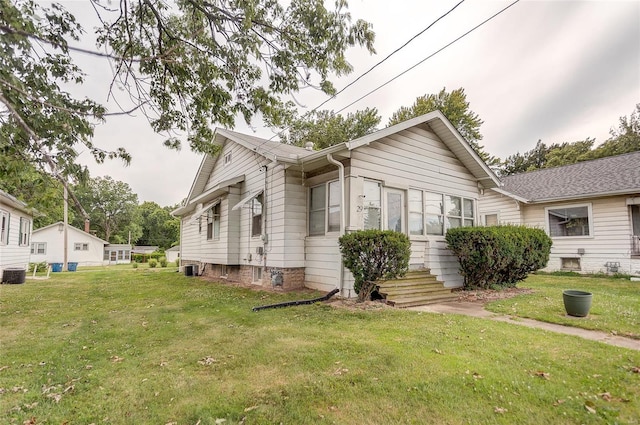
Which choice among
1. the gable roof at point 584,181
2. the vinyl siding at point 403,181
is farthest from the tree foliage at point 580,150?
the vinyl siding at point 403,181

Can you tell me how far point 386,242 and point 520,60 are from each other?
6.32 meters

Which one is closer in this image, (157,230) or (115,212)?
(115,212)

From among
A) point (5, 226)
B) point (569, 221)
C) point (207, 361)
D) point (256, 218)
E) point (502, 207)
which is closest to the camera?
point (207, 361)

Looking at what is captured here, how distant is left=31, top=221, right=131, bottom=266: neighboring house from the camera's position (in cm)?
3288

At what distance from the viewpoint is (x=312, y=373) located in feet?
11.2

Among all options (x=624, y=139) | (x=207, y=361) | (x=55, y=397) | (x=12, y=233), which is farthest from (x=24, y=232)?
(x=624, y=139)

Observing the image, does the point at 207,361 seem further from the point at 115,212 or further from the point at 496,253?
the point at 115,212

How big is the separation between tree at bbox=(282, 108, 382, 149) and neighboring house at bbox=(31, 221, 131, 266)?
23.9 meters

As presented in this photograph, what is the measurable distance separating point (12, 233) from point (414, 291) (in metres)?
18.2

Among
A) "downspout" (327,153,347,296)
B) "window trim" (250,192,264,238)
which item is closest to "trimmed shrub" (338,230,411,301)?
"downspout" (327,153,347,296)

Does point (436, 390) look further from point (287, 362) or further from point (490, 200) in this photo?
point (490, 200)

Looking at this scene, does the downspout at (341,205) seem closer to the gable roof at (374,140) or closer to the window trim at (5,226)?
the gable roof at (374,140)

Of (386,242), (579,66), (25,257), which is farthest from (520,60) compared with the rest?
(25,257)

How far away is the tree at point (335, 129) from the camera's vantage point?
28.0 meters
